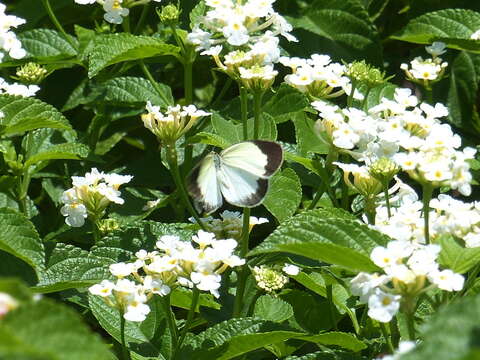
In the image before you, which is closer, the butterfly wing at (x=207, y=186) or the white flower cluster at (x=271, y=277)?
the white flower cluster at (x=271, y=277)

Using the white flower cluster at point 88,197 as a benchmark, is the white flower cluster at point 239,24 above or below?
above

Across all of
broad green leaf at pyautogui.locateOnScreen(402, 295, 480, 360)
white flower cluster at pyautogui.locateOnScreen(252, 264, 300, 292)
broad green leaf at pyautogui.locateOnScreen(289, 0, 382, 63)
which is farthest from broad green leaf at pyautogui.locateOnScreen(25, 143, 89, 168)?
broad green leaf at pyautogui.locateOnScreen(402, 295, 480, 360)

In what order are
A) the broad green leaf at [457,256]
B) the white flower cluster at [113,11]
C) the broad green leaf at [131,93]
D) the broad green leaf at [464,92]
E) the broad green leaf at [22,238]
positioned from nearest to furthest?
the broad green leaf at [457,256]
the broad green leaf at [22,238]
the white flower cluster at [113,11]
the broad green leaf at [131,93]
the broad green leaf at [464,92]

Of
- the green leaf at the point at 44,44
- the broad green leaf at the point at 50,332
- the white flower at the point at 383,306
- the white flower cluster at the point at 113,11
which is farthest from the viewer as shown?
the green leaf at the point at 44,44

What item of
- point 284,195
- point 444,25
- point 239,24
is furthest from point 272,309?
point 444,25

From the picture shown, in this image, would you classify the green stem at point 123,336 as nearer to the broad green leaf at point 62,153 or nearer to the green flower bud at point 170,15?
the broad green leaf at point 62,153

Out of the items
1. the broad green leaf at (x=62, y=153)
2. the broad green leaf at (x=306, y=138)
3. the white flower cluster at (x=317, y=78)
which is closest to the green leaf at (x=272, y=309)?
the broad green leaf at (x=306, y=138)

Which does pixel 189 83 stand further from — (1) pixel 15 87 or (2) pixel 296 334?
(2) pixel 296 334

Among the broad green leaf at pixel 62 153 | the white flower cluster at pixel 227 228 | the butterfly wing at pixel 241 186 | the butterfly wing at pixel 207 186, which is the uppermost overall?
the butterfly wing at pixel 241 186
